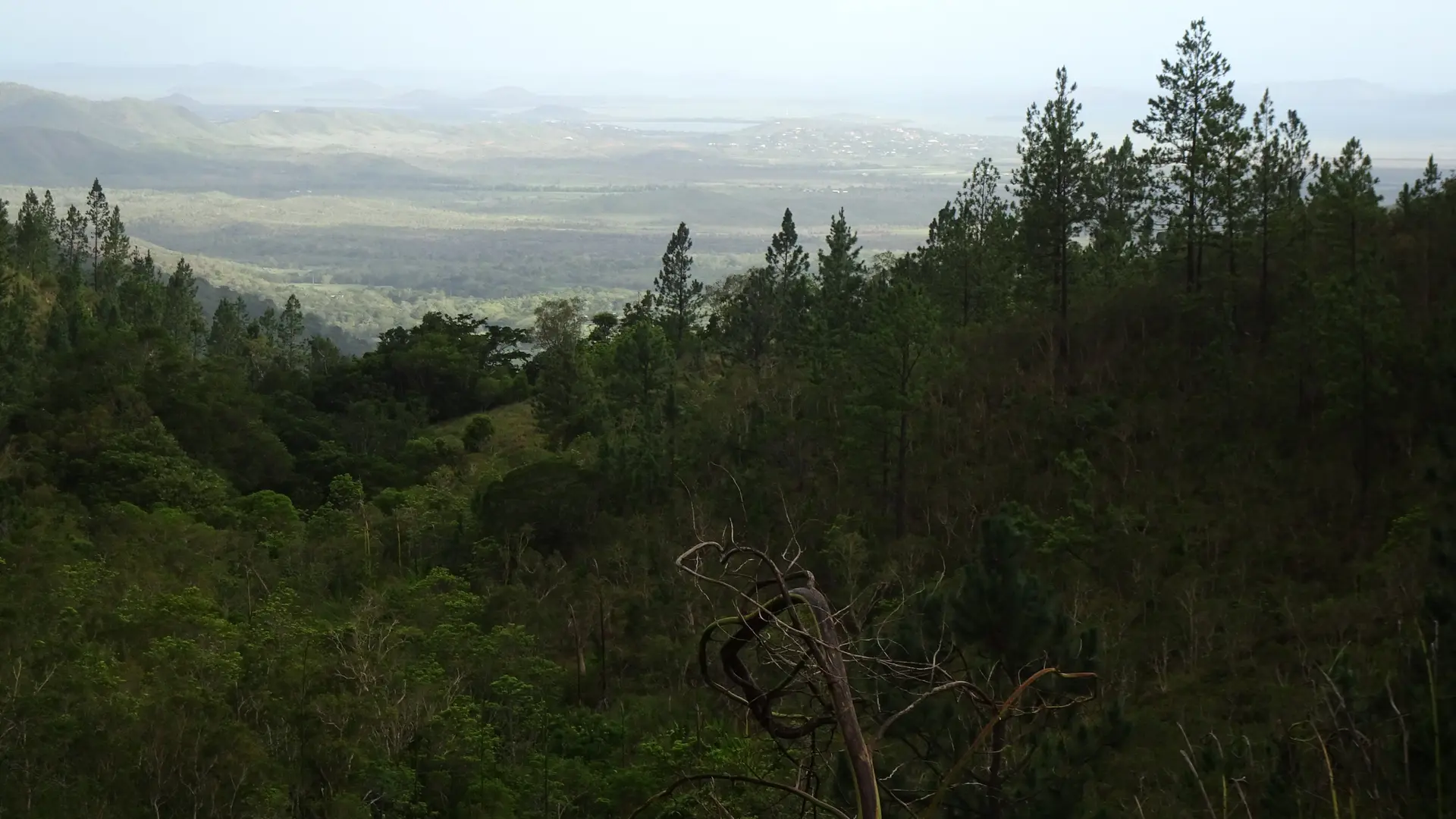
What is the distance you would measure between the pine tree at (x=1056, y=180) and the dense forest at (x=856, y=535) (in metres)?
0.15

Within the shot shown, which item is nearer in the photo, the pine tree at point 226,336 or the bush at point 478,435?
the bush at point 478,435

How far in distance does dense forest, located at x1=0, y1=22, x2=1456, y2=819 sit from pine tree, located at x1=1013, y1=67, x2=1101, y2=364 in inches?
5.9

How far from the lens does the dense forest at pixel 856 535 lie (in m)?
11.8

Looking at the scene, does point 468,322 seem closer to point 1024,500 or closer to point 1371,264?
point 1024,500

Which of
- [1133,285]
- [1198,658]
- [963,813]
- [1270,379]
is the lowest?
[1198,658]

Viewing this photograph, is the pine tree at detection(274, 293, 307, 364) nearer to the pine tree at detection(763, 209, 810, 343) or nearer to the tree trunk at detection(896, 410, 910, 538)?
the pine tree at detection(763, 209, 810, 343)

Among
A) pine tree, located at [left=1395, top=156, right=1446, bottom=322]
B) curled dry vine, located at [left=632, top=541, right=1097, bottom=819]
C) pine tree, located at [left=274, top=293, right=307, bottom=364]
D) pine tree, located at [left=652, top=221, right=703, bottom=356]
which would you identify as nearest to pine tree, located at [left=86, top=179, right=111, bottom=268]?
pine tree, located at [left=274, top=293, right=307, bottom=364]

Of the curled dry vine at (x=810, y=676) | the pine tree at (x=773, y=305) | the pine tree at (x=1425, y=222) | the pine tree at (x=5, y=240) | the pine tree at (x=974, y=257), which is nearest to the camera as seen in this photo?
the curled dry vine at (x=810, y=676)

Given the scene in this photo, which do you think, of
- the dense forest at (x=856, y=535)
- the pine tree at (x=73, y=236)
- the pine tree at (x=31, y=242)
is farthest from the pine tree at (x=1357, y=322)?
the pine tree at (x=73, y=236)

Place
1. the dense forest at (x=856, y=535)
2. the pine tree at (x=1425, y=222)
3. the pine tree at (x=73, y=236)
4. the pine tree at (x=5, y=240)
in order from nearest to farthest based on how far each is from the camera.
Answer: the dense forest at (x=856, y=535) < the pine tree at (x=1425, y=222) < the pine tree at (x=5, y=240) < the pine tree at (x=73, y=236)

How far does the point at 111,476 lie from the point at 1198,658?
3018 centimetres

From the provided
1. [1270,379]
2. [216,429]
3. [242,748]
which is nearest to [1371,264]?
[1270,379]

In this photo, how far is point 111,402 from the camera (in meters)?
41.0

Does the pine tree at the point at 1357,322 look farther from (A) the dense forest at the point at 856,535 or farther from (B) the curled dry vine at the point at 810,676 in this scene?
(B) the curled dry vine at the point at 810,676
